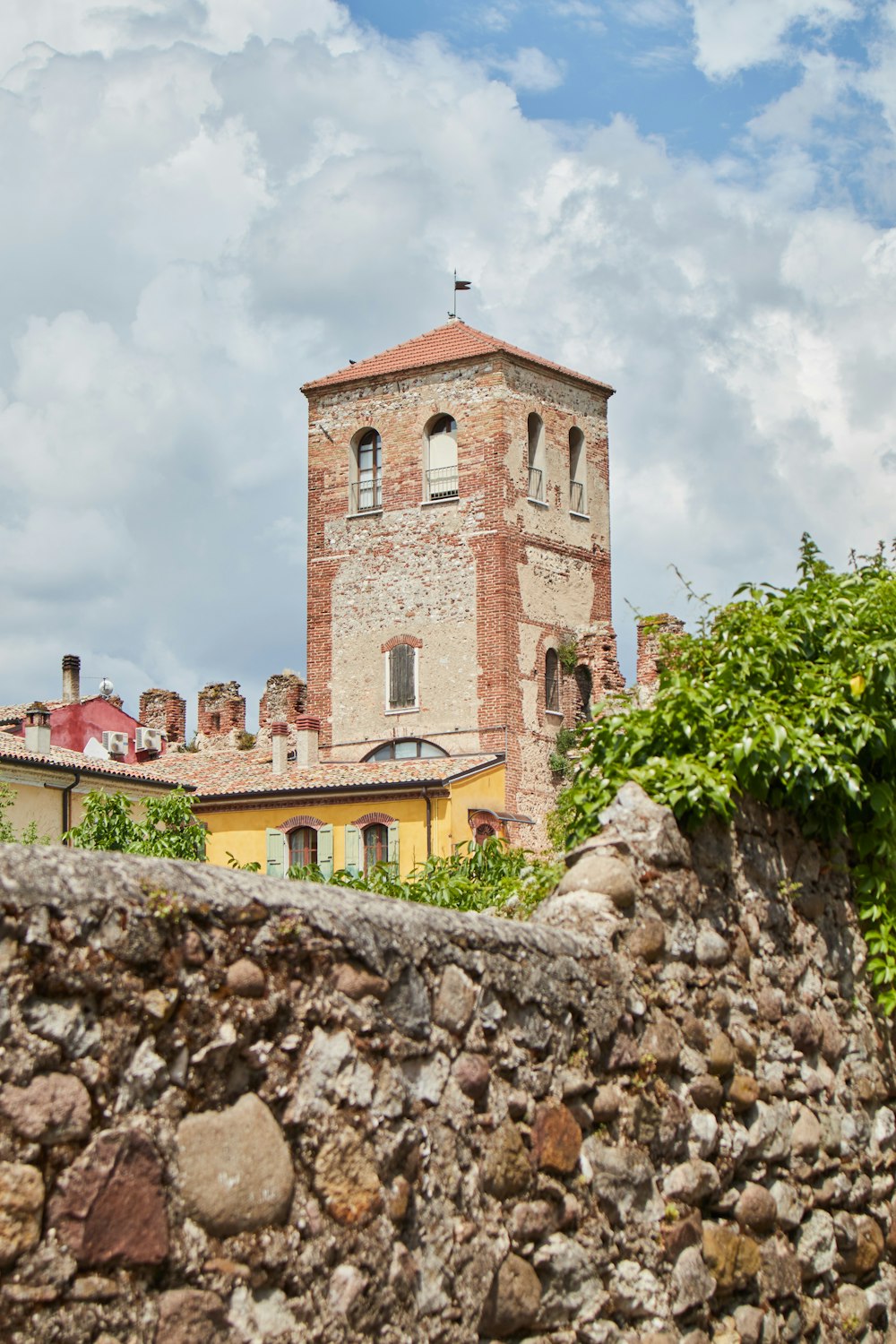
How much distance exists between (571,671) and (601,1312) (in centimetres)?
4140

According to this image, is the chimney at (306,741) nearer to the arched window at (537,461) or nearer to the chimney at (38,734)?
the arched window at (537,461)

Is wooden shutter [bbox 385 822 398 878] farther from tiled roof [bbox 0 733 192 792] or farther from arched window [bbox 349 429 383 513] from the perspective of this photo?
arched window [bbox 349 429 383 513]

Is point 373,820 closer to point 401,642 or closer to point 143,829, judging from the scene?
point 401,642

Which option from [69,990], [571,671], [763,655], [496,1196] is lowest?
[496,1196]

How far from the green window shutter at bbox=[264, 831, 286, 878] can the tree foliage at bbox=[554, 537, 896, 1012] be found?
3153 cm

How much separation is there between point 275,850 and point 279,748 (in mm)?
3898

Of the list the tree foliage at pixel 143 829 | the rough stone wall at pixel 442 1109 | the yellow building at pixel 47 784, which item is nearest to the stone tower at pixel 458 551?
the yellow building at pixel 47 784

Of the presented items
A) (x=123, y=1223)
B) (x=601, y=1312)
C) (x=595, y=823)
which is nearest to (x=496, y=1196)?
(x=601, y=1312)

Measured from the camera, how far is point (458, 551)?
149 feet

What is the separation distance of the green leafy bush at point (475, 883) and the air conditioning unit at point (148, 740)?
38.9 m

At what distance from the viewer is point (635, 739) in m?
6.30

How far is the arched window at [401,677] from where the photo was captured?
4506 cm

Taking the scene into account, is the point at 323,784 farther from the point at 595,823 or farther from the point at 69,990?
the point at 69,990

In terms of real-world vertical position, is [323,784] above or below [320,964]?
above
